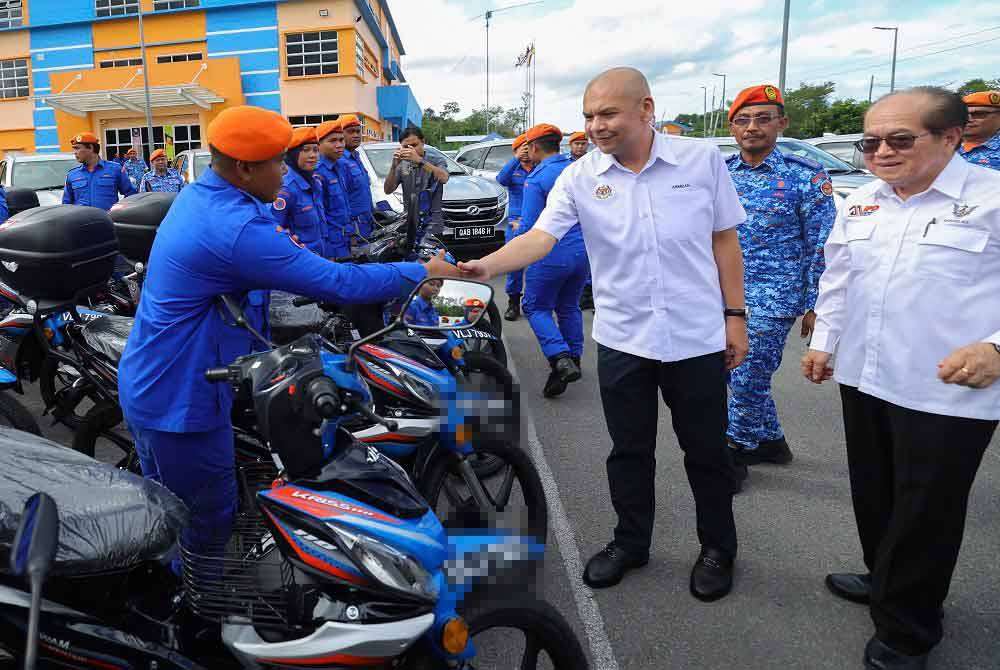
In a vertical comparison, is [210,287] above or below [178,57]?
below

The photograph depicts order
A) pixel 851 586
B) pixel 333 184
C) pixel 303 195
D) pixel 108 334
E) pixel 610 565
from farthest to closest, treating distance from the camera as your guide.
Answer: pixel 333 184, pixel 303 195, pixel 108 334, pixel 610 565, pixel 851 586

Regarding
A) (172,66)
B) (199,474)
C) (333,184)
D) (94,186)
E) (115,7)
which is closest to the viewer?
(199,474)

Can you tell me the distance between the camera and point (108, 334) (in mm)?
3594

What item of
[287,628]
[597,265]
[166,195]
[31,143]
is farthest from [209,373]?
[31,143]

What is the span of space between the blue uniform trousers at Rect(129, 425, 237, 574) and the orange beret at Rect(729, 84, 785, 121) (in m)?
2.77

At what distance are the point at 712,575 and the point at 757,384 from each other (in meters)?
1.26

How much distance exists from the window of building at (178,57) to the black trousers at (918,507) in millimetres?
34973

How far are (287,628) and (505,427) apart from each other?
3.84ft

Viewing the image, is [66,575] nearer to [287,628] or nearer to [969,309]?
[287,628]

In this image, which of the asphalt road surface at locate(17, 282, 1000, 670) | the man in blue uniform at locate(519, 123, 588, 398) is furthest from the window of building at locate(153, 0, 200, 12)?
the asphalt road surface at locate(17, 282, 1000, 670)

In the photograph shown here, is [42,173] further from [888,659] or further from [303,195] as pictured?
[888,659]

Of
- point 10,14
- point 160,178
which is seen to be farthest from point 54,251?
point 10,14

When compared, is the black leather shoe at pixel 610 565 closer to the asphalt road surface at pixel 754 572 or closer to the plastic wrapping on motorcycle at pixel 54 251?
the asphalt road surface at pixel 754 572

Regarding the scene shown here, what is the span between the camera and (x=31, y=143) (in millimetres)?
32656
